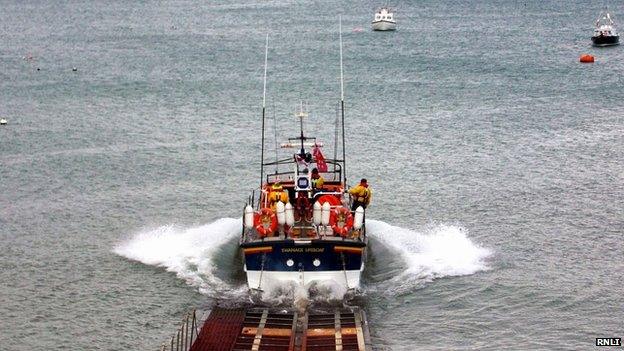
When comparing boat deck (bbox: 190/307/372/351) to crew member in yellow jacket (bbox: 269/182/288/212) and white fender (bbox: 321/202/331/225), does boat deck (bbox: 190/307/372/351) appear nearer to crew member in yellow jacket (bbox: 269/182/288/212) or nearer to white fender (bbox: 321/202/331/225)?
white fender (bbox: 321/202/331/225)

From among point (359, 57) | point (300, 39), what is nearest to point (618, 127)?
point (359, 57)

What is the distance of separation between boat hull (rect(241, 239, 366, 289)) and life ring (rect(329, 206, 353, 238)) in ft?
2.06

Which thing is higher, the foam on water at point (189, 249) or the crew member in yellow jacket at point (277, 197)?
the crew member in yellow jacket at point (277, 197)

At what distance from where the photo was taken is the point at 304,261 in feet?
93.4

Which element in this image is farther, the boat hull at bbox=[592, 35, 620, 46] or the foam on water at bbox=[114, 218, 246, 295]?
the boat hull at bbox=[592, 35, 620, 46]

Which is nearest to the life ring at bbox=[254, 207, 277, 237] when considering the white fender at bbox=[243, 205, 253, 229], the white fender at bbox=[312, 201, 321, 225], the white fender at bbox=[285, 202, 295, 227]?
the white fender at bbox=[243, 205, 253, 229]

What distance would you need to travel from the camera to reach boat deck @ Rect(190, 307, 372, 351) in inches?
988

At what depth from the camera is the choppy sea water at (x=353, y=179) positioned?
98.5ft

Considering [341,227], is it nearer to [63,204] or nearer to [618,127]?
[63,204]

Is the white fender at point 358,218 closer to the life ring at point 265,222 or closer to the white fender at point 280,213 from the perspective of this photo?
the white fender at point 280,213

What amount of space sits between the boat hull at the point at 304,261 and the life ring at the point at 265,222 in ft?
2.23

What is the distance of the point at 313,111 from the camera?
66.1m

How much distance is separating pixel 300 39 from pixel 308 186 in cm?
8635

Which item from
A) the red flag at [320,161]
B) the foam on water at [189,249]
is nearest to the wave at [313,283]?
the foam on water at [189,249]
